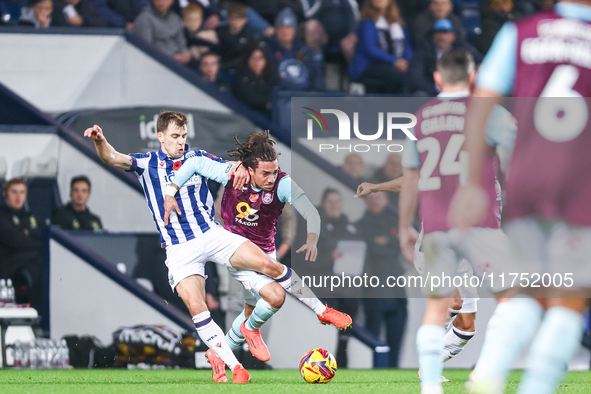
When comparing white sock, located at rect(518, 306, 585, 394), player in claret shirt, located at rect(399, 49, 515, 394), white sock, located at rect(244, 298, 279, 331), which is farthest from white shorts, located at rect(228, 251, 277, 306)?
white sock, located at rect(518, 306, 585, 394)

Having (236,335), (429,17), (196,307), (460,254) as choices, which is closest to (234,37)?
(429,17)

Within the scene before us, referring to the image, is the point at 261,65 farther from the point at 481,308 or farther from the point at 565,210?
the point at 565,210

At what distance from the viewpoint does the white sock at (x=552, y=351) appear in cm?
286

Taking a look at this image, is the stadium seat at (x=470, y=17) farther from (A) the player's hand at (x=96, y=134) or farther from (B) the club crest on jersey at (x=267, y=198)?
(A) the player's hand at (x=96, y=134)

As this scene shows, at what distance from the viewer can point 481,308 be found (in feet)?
27.9

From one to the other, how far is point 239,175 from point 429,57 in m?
5.35

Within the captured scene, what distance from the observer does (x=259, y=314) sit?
6301 millimetres

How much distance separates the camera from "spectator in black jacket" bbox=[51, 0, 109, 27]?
10.3 metres

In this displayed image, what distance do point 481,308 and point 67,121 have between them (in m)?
5.12

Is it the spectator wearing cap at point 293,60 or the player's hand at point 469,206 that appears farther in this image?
the spectator wearing cap at point 293,60

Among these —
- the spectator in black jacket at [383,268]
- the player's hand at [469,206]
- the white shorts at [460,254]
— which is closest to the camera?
the player's hand at [469,206]

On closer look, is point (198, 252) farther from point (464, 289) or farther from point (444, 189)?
point (444, 189)

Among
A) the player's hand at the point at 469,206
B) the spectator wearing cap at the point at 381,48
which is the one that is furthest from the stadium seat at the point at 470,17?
the player's hand at the point at 469,206

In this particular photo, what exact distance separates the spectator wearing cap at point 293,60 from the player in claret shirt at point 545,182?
729 centimetres
